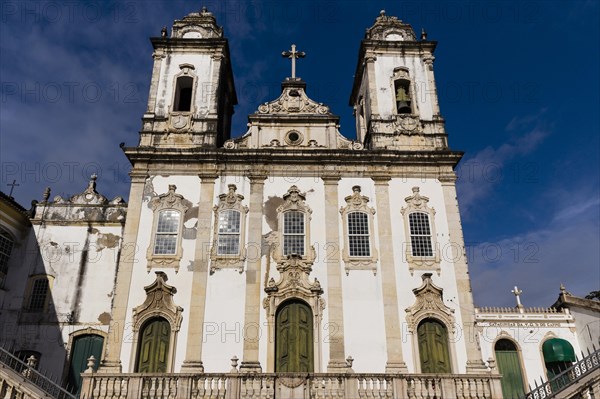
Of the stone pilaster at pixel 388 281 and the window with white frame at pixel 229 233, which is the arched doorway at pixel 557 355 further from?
the window with white frame at pixel 229 233

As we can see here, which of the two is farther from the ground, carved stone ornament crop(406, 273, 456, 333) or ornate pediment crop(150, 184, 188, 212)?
ornate pediment crop(150, 184, 188, 212)

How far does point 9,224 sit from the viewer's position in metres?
21.7

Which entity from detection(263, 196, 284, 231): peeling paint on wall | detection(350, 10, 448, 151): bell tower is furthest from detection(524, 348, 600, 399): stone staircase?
detection(263, 196, 284, 231): peeling paint on wall

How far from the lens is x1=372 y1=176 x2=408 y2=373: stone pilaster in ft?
56.2

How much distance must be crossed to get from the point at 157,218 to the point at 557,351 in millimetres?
16531

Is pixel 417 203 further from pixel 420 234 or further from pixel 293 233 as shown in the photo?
pixel 293 233

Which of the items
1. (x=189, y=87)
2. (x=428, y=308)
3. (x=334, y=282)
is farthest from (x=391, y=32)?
(x=428, y=308)

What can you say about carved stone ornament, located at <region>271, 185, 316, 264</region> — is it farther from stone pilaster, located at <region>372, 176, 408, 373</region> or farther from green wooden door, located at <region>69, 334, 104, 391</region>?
green wooden door, located at <region>69, 334, 104, 391</region>

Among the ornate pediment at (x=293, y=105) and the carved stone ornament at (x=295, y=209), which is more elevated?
the ornate pediment at (x=293, y=105)

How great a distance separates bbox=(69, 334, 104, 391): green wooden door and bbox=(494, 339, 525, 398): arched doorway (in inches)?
623

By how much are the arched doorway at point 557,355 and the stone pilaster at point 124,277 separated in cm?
1643

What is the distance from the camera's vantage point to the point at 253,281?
18156mm

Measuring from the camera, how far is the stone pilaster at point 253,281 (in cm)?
1702

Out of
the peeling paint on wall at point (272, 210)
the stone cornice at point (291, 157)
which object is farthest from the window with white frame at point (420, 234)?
the peeling paint on wall at point (272, 210)
